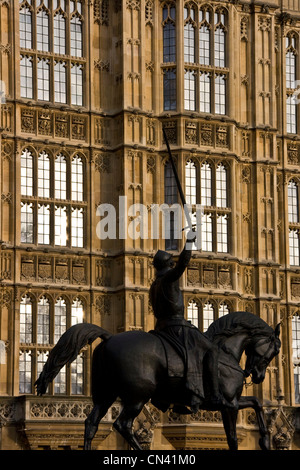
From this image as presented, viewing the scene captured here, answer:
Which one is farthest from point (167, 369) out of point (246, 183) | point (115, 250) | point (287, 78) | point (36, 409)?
point (287, 78)

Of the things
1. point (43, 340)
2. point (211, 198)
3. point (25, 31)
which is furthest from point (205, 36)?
point (43, 340)

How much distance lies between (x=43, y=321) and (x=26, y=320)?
47cm

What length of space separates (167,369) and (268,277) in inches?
779

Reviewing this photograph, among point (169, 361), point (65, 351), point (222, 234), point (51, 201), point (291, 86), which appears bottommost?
point (169, 361)

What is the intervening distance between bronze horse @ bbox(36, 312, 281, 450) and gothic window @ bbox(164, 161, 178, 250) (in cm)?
1713

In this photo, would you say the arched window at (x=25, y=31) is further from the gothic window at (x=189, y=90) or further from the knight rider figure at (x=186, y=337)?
the knight rider figure at (x=186, y=337)

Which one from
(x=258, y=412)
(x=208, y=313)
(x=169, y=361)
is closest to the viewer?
(x=169, y=361)

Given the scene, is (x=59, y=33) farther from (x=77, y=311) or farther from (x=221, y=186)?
(x=77, y=311)

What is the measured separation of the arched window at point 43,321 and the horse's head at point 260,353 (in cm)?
1550

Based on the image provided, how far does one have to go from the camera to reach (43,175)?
3806 cm

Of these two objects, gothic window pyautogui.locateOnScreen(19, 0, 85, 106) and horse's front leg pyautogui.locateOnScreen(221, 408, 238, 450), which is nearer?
horse's front leg pyautogui.locateOnScreen(221, 408, 238, 450)

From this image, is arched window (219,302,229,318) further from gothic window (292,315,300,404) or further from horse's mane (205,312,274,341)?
horse's mane (205,312,274,341)

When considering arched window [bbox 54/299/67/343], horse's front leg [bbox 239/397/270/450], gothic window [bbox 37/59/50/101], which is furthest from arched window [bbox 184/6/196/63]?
horse's front leg [bbox 239/397/270/450]

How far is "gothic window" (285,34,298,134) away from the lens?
43.0 meters
